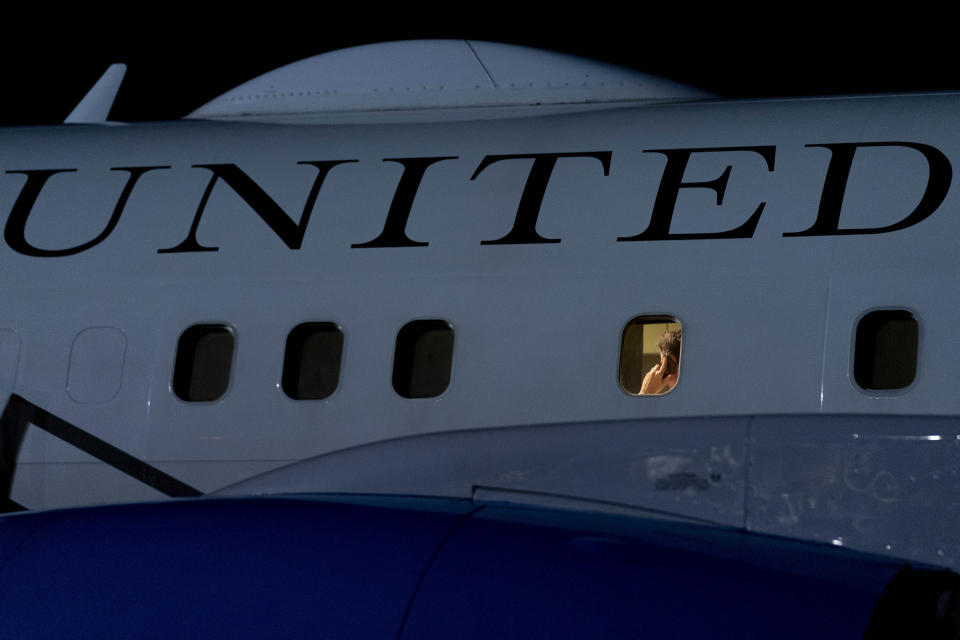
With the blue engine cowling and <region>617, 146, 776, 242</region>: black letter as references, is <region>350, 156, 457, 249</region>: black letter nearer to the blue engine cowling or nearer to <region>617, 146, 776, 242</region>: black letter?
<region>617, 146, 776, 242</region>: black letter

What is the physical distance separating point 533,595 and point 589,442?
5.74 ft

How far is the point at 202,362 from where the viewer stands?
21.7 feet

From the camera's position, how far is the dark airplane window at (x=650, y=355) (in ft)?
19.3

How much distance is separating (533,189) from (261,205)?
58.8 inches

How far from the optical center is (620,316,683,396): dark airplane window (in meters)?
5.88

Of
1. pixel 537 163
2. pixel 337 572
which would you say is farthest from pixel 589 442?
pixel 537 163

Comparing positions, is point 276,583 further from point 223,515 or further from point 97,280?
point 97,280

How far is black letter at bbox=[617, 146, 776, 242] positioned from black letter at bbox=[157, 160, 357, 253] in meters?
1.70

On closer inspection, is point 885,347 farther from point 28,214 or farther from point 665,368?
point 28,214

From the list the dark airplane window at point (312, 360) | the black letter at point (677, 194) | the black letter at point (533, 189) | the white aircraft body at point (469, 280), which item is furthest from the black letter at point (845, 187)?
the dark airplane window at point (312, 360)

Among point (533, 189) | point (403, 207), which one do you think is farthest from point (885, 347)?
point (403, 207)

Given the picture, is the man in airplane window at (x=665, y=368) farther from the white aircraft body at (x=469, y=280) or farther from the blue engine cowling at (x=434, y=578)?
the blue engine cowling at (x=434, y=578)

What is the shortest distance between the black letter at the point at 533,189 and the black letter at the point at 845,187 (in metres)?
1.09

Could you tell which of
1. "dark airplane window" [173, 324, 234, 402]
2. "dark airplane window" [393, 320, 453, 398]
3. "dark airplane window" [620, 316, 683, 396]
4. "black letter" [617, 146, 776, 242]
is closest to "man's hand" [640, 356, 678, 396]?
"dark airplane window" [620, 316, 683, 396]
